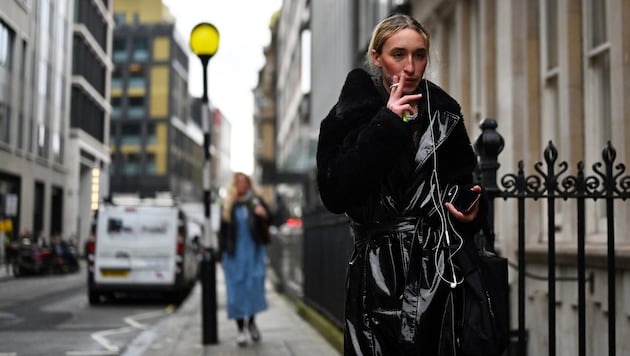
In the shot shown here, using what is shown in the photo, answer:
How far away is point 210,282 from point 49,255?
980 inches

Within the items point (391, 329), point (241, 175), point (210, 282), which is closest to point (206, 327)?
point (210, 282)

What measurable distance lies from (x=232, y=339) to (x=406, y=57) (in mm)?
7790

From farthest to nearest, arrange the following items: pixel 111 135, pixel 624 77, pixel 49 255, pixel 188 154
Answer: pixel 188 154 → pixel 111 135 → pixel 49 255 → pixel 624 77

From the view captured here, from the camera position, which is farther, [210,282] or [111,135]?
[111,135]

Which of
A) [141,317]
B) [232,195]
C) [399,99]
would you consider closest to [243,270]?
[232,195]

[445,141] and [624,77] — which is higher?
[624,77]

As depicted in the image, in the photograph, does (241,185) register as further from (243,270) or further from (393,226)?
(393,226)

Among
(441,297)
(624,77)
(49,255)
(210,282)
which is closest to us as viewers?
(441,297)

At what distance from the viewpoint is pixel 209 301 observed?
963cm

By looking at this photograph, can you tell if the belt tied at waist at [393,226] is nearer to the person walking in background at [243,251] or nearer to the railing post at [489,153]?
the railing post at [489,153]

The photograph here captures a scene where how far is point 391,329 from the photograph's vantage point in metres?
2.71

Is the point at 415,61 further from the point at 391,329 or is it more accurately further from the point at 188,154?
the point at 188,154

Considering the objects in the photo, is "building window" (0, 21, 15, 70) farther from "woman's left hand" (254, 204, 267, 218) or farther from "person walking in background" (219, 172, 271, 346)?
"woman's left hand" (254, 204, 267, 218)

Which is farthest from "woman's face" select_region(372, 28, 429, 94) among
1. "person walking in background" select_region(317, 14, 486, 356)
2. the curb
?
the curb
